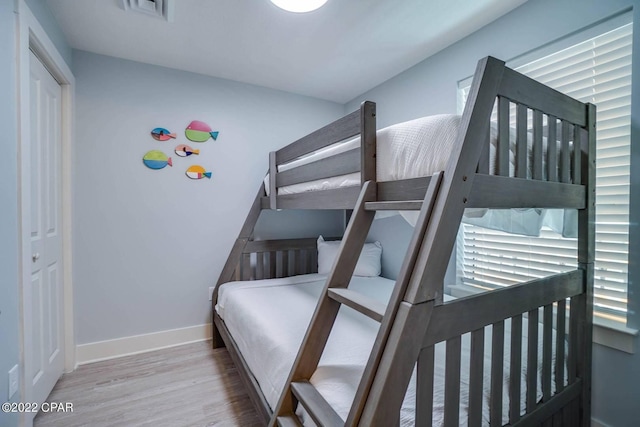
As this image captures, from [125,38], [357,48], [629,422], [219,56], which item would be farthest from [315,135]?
[629,422]

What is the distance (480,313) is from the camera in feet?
3.13

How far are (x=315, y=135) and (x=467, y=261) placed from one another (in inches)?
58.6

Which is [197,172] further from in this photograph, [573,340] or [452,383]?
[573,340]

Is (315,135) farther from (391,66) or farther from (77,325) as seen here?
(77,325)

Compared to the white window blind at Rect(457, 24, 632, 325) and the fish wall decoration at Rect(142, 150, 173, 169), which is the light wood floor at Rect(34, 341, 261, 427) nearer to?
the fish wall decoration at Rect(142, 150, 173, 169)

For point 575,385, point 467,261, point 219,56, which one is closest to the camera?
point 575,385

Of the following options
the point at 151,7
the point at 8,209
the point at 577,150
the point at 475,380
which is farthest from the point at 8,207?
the point at 577,150

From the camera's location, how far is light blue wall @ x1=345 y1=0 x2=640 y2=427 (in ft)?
4.42

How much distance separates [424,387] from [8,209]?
1.82m

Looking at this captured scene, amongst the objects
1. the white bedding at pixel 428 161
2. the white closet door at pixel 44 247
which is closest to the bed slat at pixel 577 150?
the white bedding at pixel 428 161

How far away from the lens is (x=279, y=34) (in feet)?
6.57

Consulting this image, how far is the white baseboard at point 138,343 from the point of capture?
2260mm

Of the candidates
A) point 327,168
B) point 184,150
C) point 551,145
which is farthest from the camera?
point 184,150

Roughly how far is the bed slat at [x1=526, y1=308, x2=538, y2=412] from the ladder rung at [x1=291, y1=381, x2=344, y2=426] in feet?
2.59
